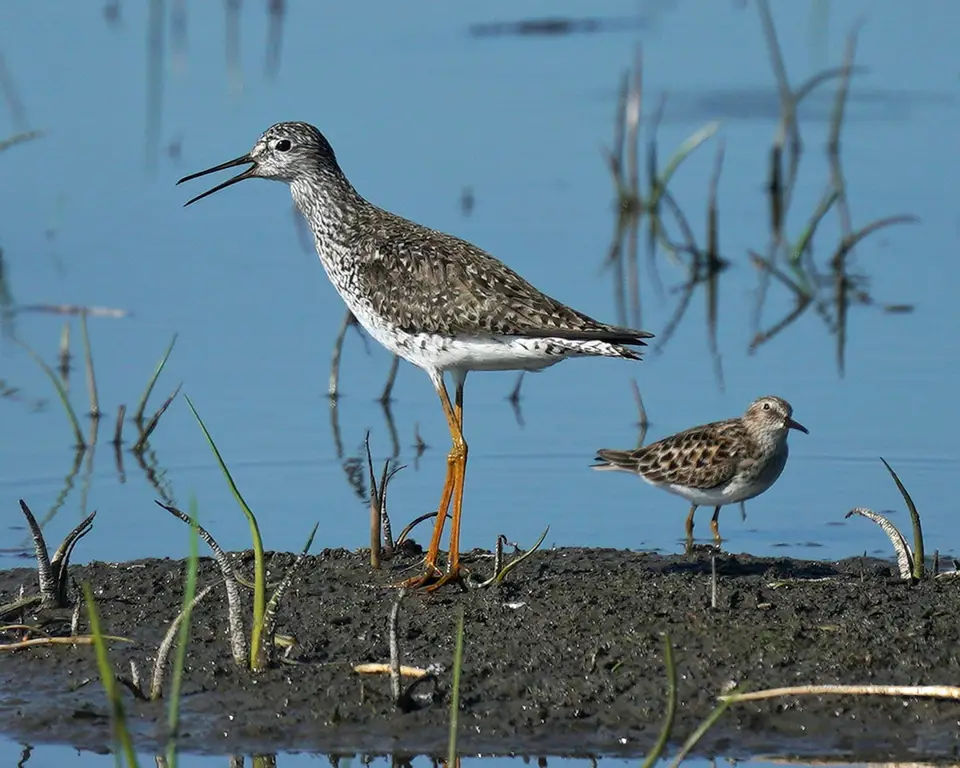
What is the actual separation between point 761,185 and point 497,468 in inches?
236

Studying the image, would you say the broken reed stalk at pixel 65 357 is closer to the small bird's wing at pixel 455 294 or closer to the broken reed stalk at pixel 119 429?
the broken reed stalk at pixel 119 429

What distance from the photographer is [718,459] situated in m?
9.12

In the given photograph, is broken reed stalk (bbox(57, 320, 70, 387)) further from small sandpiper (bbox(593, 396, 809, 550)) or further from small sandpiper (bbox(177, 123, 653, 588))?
small sandpiper (bbox(593, 396, 809, 550))

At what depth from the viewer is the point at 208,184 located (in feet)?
50.1

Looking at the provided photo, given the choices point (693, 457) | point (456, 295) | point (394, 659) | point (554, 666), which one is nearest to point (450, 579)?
point (554, 666)

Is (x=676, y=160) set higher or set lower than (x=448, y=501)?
higher

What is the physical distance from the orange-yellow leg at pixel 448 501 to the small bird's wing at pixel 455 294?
0.37m

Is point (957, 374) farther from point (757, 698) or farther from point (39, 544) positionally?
point (39, 544)

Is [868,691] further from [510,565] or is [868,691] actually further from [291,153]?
[291,153]

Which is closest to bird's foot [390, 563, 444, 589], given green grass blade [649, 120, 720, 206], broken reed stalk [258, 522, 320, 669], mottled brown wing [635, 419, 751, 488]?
broken reed stalk [258, 522, 320, 669]

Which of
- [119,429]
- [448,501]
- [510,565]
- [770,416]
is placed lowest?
[510,565]

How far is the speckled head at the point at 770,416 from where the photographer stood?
9.30 meters

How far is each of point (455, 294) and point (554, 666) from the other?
1961 mm

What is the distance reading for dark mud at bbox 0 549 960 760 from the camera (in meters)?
6.83
